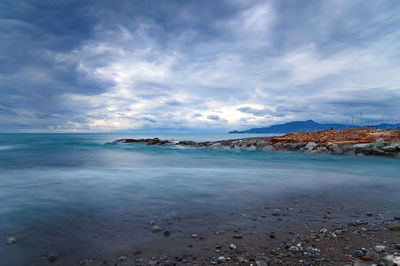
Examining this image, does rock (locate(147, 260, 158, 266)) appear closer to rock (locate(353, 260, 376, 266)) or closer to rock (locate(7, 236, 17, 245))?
rock (locate(7, 236, 17, 245))

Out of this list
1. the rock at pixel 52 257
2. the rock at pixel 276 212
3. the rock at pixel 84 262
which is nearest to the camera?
the rock at pixel 84 262

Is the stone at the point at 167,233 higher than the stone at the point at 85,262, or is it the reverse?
the stone at the point at 167,233

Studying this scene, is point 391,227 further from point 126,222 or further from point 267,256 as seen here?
point 126,222

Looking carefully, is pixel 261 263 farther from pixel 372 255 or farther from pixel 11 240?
pixel 11 240

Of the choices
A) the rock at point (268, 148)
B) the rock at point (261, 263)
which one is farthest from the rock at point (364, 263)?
the rock at point (268, 148)

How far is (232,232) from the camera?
4.57m

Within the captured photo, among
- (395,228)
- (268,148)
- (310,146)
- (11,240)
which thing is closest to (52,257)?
(11,240)

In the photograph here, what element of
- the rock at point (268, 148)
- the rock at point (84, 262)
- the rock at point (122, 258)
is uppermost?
the rock at point (268, 148)

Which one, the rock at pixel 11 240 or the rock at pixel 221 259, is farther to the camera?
the rock at pixel 11 240

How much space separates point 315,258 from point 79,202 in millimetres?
6503

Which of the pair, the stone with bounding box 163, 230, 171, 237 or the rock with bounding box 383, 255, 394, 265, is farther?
the stone with bounding box 163, 230, 171, 237

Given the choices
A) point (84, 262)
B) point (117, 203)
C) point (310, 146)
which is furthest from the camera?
point (310, 146)

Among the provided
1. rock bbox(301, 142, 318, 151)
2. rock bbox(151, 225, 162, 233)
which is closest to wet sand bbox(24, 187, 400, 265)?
rock bbox(151, 225, 162, 233)

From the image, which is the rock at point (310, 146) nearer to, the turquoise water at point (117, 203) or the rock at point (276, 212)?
the turquoise water at point (117, 203)
